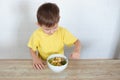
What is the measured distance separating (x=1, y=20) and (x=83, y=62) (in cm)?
65

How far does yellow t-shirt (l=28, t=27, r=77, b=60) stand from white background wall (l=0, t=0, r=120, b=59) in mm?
242

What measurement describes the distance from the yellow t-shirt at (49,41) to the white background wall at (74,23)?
24cm

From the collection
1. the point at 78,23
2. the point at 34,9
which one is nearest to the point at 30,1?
the point at 34,9

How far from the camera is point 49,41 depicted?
1.12 metres

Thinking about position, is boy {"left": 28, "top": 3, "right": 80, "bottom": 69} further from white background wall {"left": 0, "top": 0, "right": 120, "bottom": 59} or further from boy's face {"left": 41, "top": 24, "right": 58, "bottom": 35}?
white background wall {"left": 0, "top": 0, "right": 120, "bottom": 59}

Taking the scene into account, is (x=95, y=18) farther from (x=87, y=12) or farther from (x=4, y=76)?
(x=4, y=76)

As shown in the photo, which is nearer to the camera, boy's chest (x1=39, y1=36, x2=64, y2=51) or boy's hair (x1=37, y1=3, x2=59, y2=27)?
boy's hair (x1=37, y1=3, x2=59, y2=27)

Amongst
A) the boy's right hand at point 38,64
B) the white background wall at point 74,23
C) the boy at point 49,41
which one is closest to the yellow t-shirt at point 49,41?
the boy at point 49,41

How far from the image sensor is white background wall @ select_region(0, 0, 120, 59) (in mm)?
1306

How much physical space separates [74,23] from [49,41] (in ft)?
1.07

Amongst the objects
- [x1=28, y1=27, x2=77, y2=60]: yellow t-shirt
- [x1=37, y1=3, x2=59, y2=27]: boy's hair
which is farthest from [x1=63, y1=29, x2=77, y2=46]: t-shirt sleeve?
[x1=37, y1=3, x2=59, y2=27]: boy's hair

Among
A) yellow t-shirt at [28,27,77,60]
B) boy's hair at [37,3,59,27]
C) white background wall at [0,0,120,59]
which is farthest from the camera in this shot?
white background wall at [0,0,120,59]

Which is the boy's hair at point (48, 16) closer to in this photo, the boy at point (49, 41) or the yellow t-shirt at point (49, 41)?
the boy at point (49, 41)

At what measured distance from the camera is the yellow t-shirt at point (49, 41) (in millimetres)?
1115
